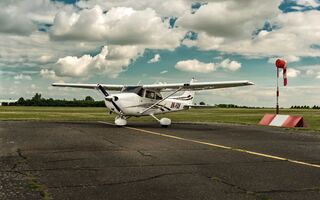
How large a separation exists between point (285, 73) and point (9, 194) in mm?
20419

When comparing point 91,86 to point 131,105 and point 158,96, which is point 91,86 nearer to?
point 158,96

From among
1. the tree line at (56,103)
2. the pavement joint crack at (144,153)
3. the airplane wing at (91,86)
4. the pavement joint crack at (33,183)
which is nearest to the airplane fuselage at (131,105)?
the airplane wing at (91,86)

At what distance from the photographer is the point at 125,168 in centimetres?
712

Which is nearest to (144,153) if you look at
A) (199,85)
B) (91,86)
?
(199,85)

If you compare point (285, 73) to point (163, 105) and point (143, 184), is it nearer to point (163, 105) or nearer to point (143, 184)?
point (163, 105)

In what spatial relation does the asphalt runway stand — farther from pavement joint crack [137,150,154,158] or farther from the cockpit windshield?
the cockpit windshield

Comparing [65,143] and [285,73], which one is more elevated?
[285,73]

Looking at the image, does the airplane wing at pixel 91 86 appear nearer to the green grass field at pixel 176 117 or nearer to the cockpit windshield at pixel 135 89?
the green grass field at pixel 176 117

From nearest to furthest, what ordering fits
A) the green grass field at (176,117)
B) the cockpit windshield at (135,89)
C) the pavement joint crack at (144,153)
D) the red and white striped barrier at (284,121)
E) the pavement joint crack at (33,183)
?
the pavement joint crack at (33,183) < the pavement joint crack at (144,153) < the red and white striped barrier at (284,121) < the cockpit windshield at (135,89) < the green grass field at (176,117)

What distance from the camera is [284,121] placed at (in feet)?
71.0

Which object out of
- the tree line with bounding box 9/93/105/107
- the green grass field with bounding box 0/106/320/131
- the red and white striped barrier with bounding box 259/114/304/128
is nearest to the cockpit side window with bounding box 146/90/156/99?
the green grass field with bounding box 0/106/320/131

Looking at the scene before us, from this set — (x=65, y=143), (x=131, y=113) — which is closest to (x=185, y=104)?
(x=131, y=113)

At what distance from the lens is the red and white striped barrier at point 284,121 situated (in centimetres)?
2078

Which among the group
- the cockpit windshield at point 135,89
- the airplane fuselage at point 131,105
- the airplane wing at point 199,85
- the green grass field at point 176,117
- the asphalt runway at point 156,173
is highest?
the airplane wing at point 199,85
